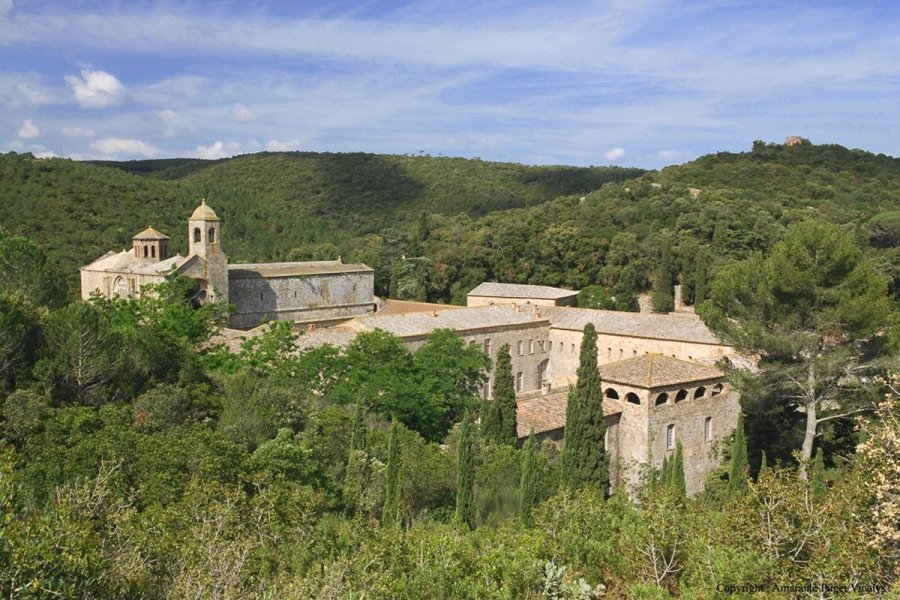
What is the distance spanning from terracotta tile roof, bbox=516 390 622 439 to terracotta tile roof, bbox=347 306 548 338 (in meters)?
7.89

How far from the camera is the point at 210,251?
3569 cm

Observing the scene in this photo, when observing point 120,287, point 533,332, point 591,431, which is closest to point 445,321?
point 533,332

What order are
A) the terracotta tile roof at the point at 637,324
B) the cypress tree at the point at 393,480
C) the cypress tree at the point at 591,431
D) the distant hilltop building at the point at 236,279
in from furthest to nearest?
the distant hilltop building at the point at 236,279 < the terracotta tile roof at the point at 637,324 < the cypress tree at the point at 591,431 < the cypress tree at the point at 393,480

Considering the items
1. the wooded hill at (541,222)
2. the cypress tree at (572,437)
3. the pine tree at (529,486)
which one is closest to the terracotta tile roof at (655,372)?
the cypress tree at (572,437)

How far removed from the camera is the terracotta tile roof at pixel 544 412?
22016mm

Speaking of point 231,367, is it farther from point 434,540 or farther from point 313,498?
point 434,540

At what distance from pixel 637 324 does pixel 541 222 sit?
2254 centimetres

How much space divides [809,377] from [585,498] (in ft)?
41.4

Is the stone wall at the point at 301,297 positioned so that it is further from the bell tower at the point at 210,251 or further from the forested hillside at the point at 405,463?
the forested hillside at the point at 405,463

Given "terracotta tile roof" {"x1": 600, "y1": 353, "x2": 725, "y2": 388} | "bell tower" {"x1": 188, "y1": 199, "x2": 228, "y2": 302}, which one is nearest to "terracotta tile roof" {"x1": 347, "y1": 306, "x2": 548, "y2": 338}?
"bell tower" {"x1": 188, "y1": 199, "x2": 228, "y2": 302}

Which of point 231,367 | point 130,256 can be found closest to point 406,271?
point 130,256

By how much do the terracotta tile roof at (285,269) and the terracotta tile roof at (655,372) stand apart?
20426 mm

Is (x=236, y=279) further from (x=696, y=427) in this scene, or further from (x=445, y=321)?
(x=696, y=427)

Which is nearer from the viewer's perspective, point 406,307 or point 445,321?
point 445,321
